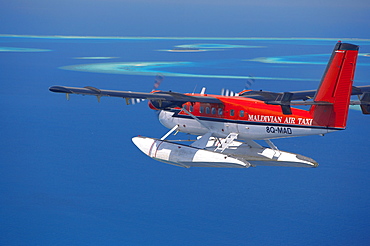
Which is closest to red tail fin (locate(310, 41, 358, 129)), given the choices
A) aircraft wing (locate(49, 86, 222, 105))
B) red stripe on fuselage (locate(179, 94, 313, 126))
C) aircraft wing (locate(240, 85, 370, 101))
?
red stripe on fuselage (locate(179, 94, 313, 126))

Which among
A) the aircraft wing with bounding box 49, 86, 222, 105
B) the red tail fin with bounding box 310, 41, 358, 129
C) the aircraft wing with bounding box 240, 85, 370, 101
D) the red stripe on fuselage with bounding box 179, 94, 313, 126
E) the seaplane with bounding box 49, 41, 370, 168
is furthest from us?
the aircraft wing with bounding box 240, 85, 370, 101

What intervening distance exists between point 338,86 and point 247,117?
5617 millimetres

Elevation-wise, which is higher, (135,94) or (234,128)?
(234,128)

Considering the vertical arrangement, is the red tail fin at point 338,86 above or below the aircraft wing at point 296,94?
below

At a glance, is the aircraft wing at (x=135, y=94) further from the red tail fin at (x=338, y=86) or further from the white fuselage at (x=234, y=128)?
the red tail fin at (x=338, y=86)

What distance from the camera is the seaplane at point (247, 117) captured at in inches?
1137

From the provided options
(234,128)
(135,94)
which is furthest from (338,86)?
(135,94)

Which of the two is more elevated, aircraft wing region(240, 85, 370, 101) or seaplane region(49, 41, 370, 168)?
aircraft wing region(240, 85, 370, 101)

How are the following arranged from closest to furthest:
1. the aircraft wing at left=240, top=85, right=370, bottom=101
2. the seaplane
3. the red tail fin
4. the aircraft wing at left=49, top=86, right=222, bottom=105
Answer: the red tail fin, the seaplane, the aircraft wing at left=49, top=86, right=222, bottom=105, the aircraft wing at left=240, top=85, right=370, bottom=101

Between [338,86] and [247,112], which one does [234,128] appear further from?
[338,86]

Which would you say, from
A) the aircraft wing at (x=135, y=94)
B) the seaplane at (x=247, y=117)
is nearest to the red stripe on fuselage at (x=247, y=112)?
the seaplane at (x=247, y=117)

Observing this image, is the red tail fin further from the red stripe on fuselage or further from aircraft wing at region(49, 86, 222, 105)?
aircraft wing at region(49, 86, 222, 105)

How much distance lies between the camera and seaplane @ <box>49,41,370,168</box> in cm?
2888

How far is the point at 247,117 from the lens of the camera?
32188 millimetres
